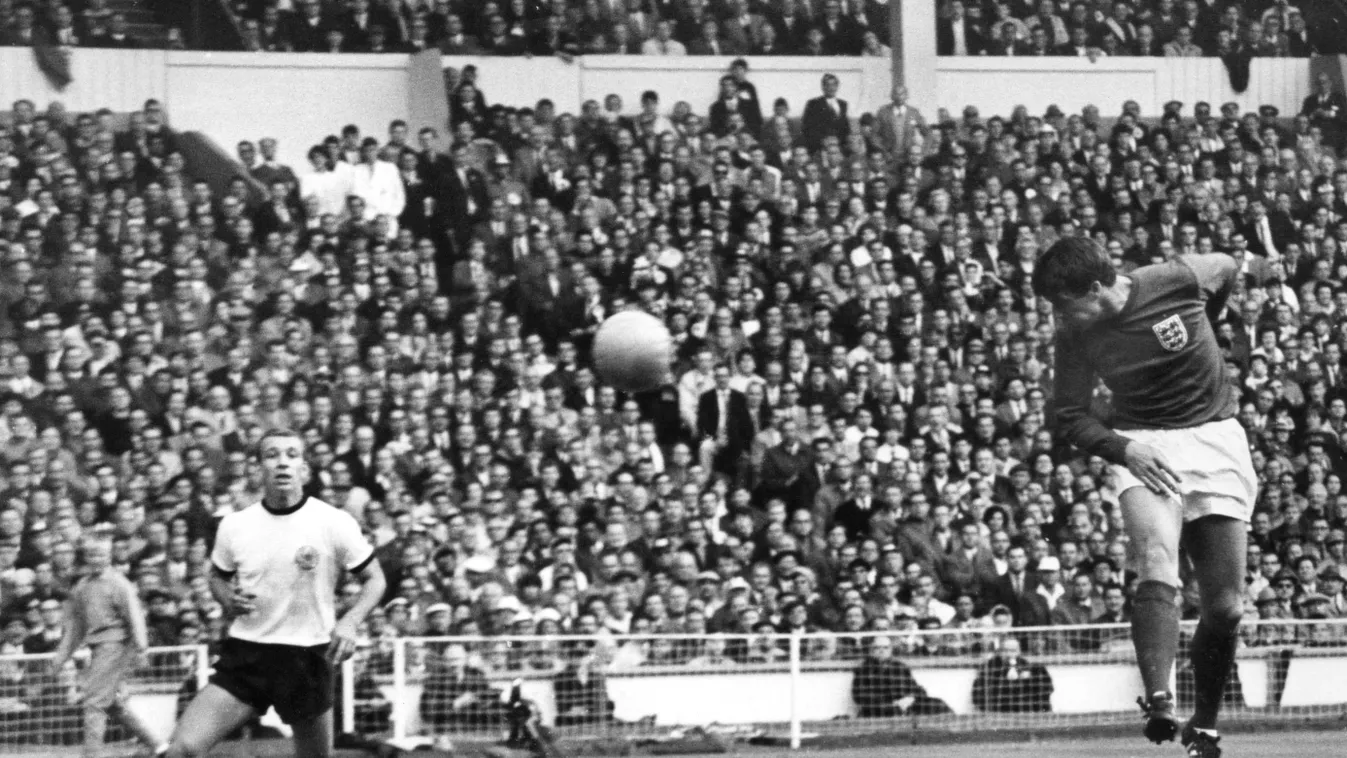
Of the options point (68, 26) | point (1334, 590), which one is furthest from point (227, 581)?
point (68, 26)

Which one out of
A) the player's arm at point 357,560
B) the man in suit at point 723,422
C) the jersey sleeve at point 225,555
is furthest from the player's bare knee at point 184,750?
the man in suit at point 723,422

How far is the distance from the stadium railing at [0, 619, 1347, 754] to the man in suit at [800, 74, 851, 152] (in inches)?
294

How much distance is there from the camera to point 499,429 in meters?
16.5

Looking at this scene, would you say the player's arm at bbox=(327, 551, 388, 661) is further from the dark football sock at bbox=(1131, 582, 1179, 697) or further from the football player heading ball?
the dark football sock at bbox=(1131, 582, 1179, 697)

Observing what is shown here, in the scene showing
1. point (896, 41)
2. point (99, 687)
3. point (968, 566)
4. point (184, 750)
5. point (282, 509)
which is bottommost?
point (99, 687)

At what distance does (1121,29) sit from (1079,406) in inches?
672

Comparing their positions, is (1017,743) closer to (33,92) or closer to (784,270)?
(784,270)

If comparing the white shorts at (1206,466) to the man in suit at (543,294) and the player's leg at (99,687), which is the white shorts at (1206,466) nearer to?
the player's leg at (99,687)

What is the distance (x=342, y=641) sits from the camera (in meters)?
8.62

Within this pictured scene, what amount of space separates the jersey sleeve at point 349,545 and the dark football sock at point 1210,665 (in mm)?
3442

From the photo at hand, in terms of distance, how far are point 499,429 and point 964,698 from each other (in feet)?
13.6

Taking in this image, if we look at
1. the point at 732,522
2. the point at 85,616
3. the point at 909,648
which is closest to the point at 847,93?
the point at 732,522

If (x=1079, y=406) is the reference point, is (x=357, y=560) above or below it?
below

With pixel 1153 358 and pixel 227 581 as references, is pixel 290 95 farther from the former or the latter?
pixel 1153 358
